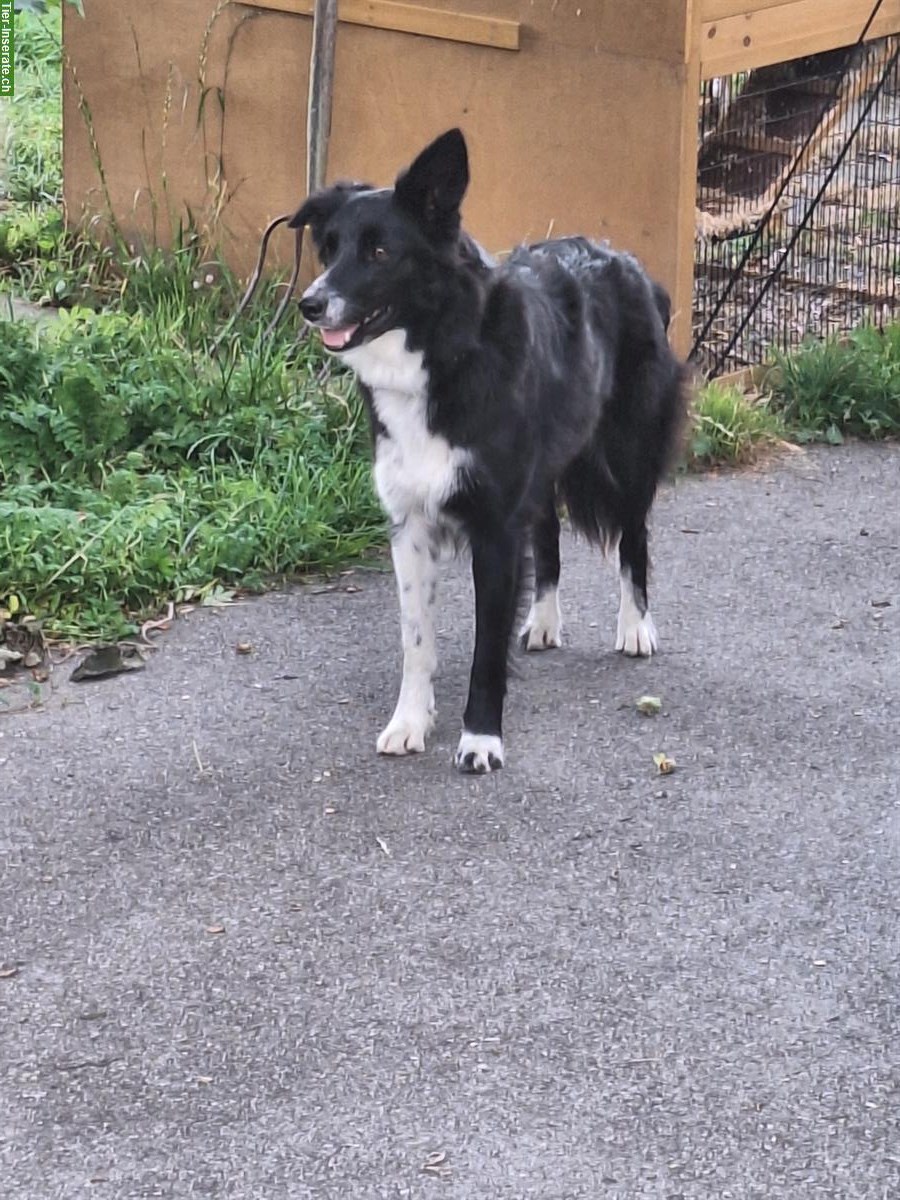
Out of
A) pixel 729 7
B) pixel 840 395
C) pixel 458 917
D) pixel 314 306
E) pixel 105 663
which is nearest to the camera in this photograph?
pixel 458 917

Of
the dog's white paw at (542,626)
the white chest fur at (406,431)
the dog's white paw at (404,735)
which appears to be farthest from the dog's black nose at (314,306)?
the dog's white paw at (542,626)

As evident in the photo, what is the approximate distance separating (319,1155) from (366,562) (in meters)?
3.09

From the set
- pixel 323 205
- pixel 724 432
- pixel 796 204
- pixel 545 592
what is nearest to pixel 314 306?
pixel 323 205

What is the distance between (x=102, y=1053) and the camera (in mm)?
3254

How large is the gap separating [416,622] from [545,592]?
68 cm

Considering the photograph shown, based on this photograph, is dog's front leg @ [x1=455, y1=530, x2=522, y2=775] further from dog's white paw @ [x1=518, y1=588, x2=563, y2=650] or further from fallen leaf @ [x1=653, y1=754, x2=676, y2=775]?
dog's white paw @ [x1=518, y1=588, x2=563, y2=650]

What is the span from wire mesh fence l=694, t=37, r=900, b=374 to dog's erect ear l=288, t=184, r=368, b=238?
286 cm

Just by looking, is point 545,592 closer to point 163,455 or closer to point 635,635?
point 635,635

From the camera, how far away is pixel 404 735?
451cm

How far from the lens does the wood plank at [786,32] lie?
6535mm

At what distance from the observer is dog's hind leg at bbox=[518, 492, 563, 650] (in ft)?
16.9

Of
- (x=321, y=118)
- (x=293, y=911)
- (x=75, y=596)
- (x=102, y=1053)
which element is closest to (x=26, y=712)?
(x=75, y=596)

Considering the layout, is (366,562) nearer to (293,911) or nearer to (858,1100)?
(293,911)

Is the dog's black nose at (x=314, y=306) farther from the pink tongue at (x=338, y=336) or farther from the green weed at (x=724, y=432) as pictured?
the green weed at (x=724, y=432)
